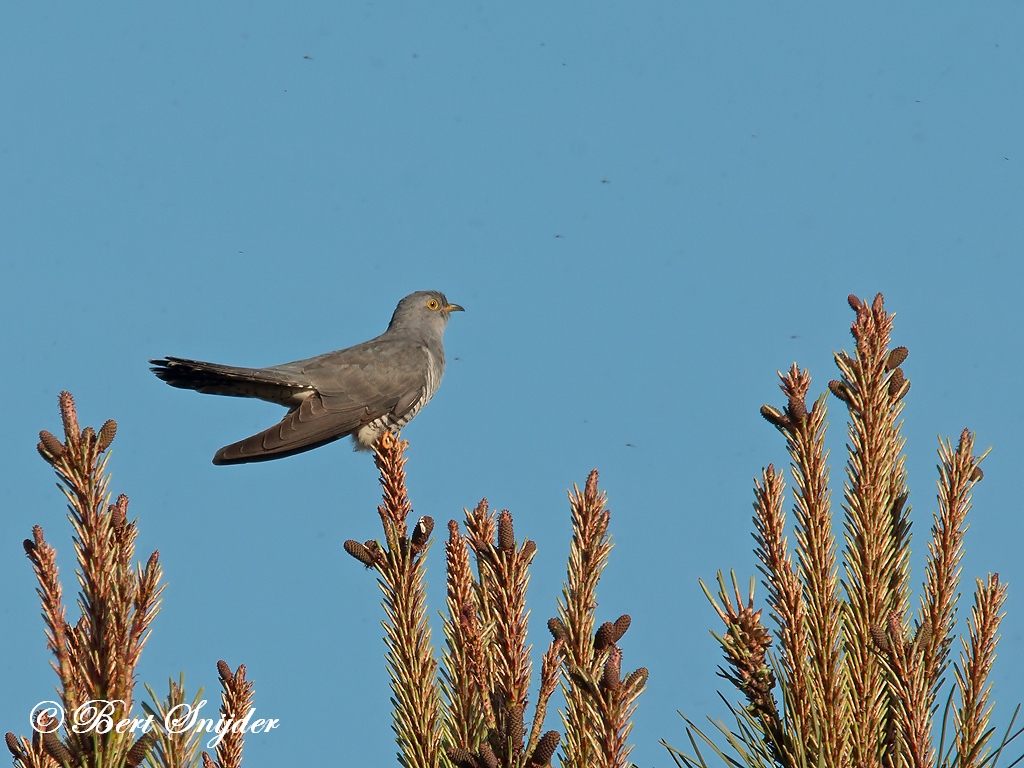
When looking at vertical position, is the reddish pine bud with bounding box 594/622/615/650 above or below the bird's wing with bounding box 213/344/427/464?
below

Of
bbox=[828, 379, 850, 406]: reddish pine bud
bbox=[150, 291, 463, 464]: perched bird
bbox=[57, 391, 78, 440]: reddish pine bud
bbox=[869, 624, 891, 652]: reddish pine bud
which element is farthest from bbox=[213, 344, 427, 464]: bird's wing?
bbox=[869, 624, 891, 652]: reddish pine bud

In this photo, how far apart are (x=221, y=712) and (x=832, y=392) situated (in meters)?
1.53

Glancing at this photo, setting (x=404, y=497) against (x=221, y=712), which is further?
(x=404, y=497)

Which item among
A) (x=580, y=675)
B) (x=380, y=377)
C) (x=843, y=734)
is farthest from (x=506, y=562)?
(x=380, y=377)

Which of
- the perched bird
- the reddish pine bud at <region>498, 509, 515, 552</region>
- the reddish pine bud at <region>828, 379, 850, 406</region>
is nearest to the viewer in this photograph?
the reddish pine bud at <region>498, 509, 515, 552</region>

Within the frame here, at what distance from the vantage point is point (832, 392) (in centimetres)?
249

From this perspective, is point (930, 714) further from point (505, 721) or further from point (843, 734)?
point (505, 721)

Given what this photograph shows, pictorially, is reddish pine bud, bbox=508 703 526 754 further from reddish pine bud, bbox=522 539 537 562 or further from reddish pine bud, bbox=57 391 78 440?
reddish pine bud, bbox=57 391 78 440

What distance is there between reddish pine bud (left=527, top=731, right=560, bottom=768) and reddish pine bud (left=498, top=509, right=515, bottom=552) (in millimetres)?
395

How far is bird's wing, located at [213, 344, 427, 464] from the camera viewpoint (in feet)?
20.5

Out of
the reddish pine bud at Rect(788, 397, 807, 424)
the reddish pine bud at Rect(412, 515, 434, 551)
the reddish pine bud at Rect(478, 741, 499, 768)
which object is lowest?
the reddish pine bud at Rect(478, 741, 499, 768)

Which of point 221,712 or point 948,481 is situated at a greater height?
point 948,481

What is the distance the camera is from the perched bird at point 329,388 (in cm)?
614

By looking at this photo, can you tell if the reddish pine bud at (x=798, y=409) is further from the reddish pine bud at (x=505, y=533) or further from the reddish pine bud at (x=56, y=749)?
the reddish pine bud at (x=56, y=749)
